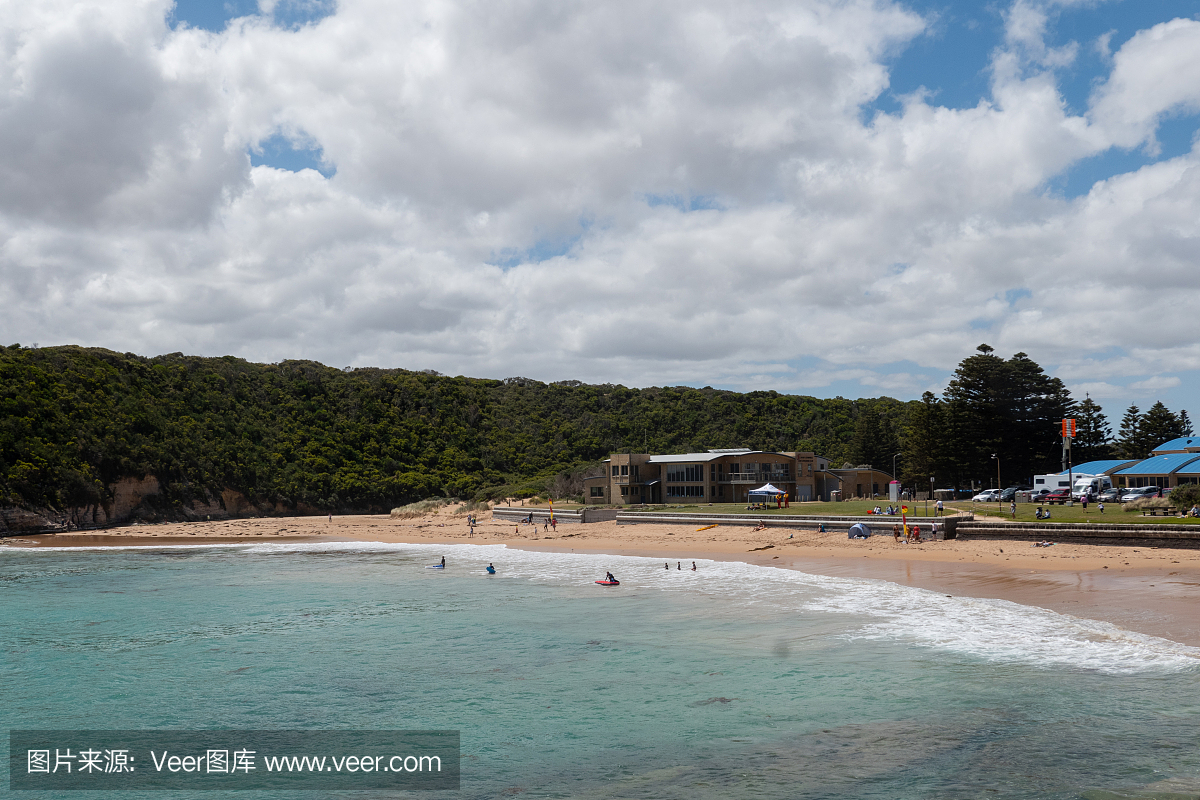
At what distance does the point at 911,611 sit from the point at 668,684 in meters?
10.0

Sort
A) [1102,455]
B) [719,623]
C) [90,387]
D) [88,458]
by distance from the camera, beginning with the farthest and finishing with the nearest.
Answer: [1102,455], [90,387], [88,458], [719,623]

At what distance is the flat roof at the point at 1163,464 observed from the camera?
55.9 metres

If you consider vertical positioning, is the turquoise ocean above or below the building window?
below

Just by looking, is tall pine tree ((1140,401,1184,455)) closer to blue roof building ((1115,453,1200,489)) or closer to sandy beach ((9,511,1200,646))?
blue roof building ((1115,453,1200,489))

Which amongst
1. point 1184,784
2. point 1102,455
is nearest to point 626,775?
point 1184,784

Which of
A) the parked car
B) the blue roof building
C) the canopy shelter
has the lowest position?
the canopy shelter

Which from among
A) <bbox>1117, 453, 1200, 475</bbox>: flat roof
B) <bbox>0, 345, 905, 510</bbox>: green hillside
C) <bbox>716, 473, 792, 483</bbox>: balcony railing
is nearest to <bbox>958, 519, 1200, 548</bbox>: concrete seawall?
<bbox>716, 473, 792, 483</bbox>: balcony railing

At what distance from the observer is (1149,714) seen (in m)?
11.8

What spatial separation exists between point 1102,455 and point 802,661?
280 feet

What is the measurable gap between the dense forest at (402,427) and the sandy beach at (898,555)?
1064 cm

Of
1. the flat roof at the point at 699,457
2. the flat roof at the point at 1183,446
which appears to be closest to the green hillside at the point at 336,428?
the flat roof at the point at 699,457

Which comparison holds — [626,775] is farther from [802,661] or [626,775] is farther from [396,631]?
[396,631]

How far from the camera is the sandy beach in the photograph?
20750 millimetres

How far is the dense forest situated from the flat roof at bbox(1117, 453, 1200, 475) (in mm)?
11370
